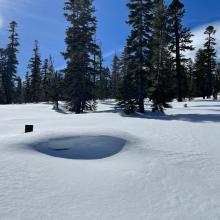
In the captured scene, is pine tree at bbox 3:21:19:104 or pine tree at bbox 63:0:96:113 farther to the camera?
pine tree at bbox 3:21:19:104

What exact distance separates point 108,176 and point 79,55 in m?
26.7

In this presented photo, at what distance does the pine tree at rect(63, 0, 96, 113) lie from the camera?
34.5 meters

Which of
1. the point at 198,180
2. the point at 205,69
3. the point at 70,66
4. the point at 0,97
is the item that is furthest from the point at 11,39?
the point at 198,180

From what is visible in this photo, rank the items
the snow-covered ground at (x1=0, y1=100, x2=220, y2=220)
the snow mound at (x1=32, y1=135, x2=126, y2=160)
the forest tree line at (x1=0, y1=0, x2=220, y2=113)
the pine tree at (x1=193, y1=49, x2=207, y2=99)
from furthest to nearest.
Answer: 1. the pine tree at (x1=193, y1=49, x2=207, y2=99)
2. the forest tree line at (x1=0, y1=0, x2=220, y2=113)
3. the snow mound at (x1=32, y1=135, x2=126, y2=160)
4. the snow-covered ground at (x1=0, y1=100, x2=220, y2=220)

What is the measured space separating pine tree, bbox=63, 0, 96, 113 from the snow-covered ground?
2004 centimetres

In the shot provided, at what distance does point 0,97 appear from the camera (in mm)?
74375

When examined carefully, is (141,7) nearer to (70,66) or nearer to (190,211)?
(70,66)

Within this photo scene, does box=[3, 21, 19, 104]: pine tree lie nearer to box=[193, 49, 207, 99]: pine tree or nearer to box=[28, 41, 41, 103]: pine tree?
box=[28, 41, 41, 103]: pine tree

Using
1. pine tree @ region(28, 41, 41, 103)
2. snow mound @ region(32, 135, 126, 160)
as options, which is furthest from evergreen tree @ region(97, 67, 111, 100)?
snow mound @ region(32, 135, 126, 160)

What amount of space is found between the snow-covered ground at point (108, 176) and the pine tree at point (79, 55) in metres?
20.0

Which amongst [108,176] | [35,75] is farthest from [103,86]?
[108,176]

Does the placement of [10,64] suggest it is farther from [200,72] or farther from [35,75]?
[200,72]

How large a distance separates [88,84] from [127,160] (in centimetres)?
2455

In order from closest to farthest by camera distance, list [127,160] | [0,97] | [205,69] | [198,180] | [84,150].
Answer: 1. [198,180]
2. [127,160]
3. [84,150]
4. [205,69]
5. [0,97]
